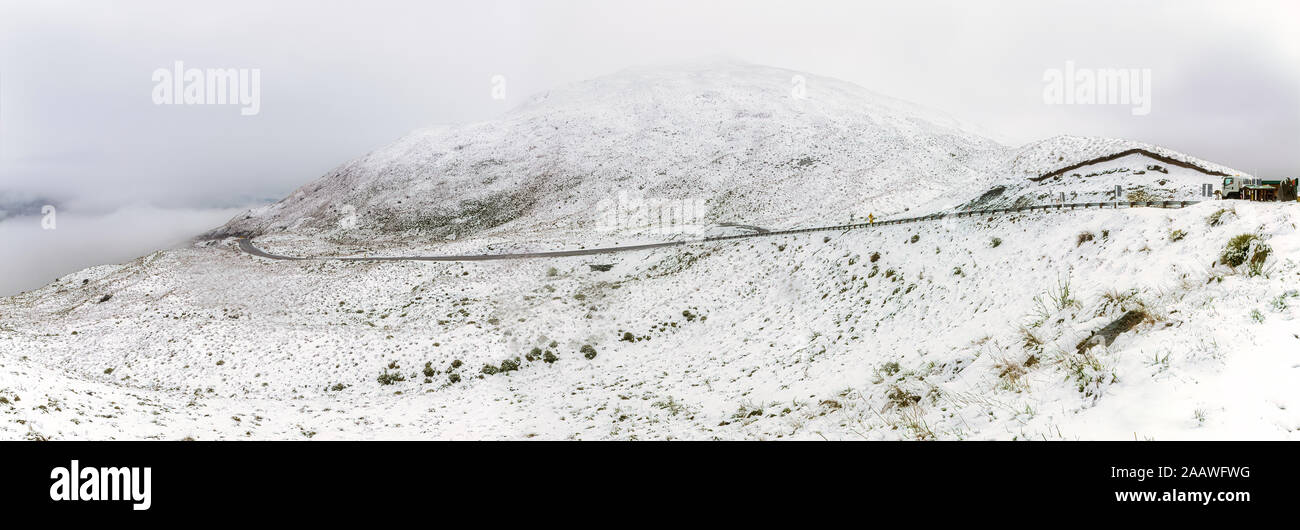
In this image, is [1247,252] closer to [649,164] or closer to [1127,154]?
[1127,154]

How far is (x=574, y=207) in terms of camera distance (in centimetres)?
7744

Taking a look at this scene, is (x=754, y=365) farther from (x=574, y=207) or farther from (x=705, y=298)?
(x=574, y=207)

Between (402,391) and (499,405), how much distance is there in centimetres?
476
